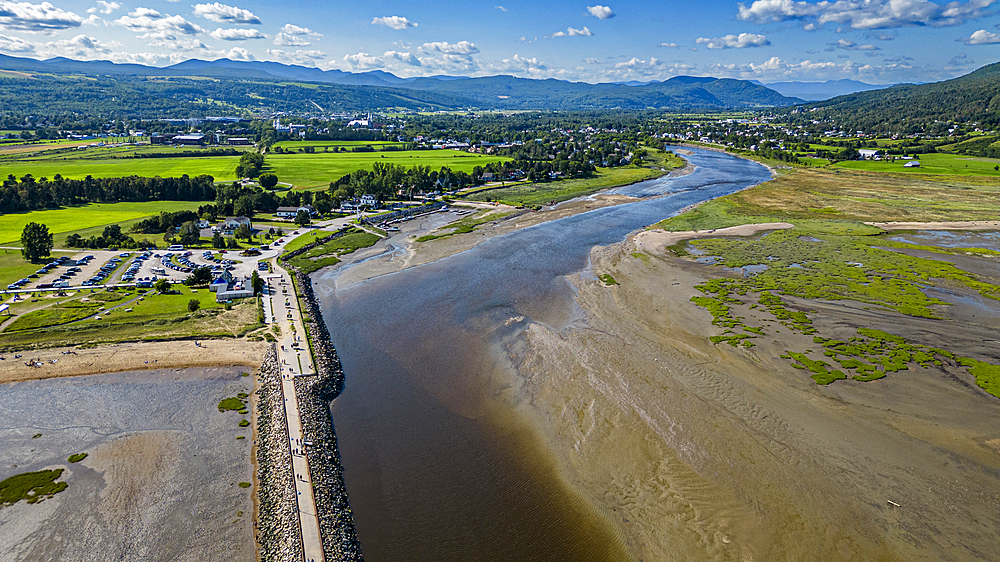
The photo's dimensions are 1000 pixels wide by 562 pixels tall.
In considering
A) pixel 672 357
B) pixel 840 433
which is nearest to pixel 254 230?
pixel 672 357

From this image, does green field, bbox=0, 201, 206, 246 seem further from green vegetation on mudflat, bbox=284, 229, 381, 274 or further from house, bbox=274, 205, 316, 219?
green vegetation on mudflat, bbox=284, 229, 381, 274

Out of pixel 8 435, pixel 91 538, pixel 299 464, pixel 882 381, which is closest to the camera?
pixel 91 538

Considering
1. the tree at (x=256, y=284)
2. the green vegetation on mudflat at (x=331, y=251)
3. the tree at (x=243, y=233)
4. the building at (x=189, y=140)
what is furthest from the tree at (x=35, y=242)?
the building at (x=189, y=140)

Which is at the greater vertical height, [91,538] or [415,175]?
[415,175]

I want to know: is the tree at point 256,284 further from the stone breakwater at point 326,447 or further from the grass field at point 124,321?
the stone breakwater at point 326,447

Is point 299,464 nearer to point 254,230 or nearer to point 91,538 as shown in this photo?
point 91,538

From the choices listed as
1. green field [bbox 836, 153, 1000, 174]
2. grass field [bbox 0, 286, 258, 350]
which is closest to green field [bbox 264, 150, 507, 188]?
grass field [bbox 0, 286, 258, 350]

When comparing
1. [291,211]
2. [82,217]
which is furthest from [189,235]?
[82,217]
